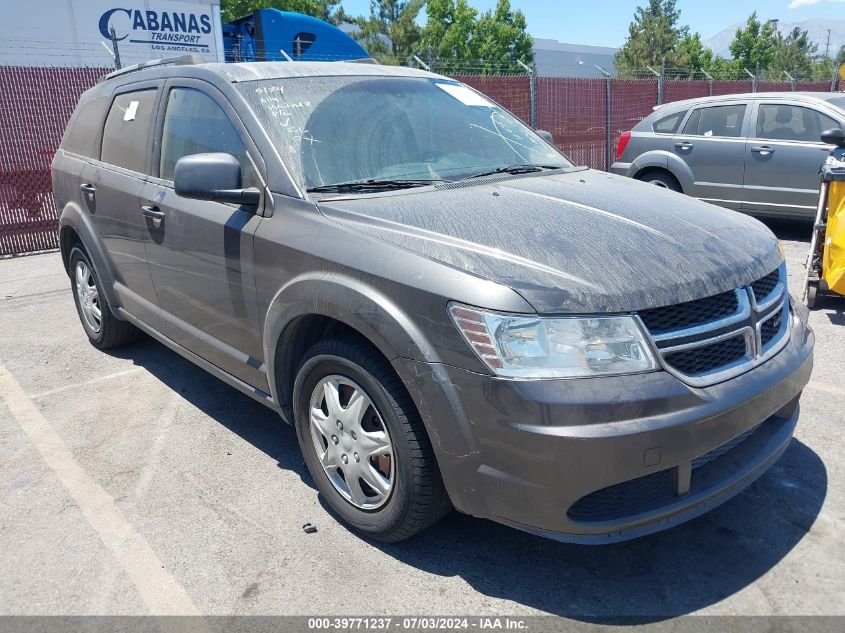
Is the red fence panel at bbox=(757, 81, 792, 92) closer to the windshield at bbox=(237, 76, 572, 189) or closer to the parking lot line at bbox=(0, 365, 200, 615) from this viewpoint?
the windshield at bbox=(237, 76, 572, 189)

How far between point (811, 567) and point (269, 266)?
244 cm

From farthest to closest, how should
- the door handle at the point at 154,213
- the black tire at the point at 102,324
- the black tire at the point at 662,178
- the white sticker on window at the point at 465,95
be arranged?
1. the black tire at the point at 662,178
2. the black tire at the point at 102,324
3. the white sticker on window at the point at 465,95
4. the door handle at the point at 154,213

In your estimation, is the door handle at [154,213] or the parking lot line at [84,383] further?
the parking lot line at [84,383]

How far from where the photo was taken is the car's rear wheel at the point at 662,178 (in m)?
9.37

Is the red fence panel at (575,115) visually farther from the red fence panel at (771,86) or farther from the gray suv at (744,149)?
the red fence panel at (771,86)

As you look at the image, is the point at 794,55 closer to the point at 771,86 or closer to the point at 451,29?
the point at 451,29

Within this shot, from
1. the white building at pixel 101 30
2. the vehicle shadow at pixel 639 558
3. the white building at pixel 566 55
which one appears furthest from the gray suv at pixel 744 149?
the white building at pixel 566 55

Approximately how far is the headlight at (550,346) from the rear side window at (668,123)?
25.7 ft

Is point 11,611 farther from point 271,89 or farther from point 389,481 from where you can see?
point 271,89

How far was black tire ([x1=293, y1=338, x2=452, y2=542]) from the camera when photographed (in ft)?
8.41

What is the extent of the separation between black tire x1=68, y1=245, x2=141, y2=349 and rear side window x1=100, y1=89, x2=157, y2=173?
85 centimetres

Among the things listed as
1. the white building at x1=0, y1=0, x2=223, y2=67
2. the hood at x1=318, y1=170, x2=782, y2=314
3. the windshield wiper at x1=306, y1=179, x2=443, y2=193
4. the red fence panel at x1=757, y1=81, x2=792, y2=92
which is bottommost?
the hood at x1=318, y1=170, x2=782, y2=314

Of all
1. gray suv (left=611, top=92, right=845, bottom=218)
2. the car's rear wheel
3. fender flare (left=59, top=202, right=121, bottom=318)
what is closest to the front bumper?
fender flare (left=59, top=202, right=121, bottom=318)

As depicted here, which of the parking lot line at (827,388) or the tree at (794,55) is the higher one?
the tree at (794,55)
